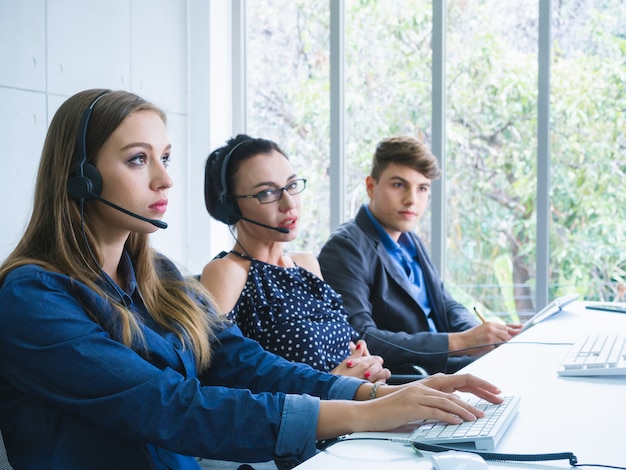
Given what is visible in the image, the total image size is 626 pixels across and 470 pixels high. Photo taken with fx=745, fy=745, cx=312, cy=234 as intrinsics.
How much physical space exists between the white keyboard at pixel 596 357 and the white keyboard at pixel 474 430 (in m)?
0.45

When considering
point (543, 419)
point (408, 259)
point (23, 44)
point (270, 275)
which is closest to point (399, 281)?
point (408, 259)

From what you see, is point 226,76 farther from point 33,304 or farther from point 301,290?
point 33,304

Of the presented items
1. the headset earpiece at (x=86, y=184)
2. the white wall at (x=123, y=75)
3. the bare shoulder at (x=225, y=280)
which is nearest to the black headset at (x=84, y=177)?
the headset earpiece at (x=86, y=184)

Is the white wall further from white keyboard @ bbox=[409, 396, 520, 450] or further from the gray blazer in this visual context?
white keyboard @ bbox=[409, 396, 520, 450]

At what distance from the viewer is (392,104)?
4.20 metres

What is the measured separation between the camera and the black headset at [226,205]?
2053 mm

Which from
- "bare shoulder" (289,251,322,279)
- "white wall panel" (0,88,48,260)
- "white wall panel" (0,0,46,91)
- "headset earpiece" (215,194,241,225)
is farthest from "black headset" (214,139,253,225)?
"white wall panel" (0,0,46,91)

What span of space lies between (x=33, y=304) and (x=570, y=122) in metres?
3.20

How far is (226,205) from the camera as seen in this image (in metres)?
2.05

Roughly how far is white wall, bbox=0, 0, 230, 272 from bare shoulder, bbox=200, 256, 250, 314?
87 centimetres

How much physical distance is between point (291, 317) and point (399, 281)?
0.90 meters

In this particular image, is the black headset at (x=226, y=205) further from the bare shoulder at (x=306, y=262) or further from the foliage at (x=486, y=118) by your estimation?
the foliage at (x=486, y=118)

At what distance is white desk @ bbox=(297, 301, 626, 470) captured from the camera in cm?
105

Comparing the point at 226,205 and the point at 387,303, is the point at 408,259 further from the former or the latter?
the point at 226,205
